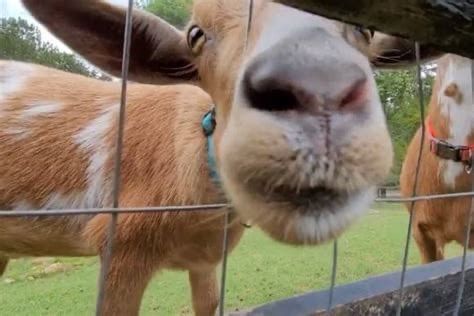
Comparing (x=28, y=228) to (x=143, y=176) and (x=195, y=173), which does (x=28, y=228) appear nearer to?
(x=143, y=176)

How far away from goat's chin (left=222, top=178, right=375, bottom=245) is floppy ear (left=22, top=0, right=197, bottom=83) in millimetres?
979

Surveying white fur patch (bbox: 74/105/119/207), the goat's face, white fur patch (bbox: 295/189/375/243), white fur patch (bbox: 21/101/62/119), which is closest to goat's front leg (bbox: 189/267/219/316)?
white fur patch (bbox: 74/105/119/207)

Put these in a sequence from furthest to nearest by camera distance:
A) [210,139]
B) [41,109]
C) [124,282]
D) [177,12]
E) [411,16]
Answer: [41,109]
[177,12]
[124,282]
[210,139]
[411,16]

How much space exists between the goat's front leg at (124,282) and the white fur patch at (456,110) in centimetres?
190

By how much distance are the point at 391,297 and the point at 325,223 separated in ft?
3.19

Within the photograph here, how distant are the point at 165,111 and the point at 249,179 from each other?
180cm

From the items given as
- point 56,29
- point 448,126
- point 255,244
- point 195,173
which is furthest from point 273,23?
point 255,244

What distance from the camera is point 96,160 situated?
2836 mm

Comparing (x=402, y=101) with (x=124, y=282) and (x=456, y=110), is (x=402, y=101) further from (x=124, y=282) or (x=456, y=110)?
(x=124, y=282)

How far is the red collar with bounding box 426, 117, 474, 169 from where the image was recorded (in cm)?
334

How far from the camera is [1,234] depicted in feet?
9.73

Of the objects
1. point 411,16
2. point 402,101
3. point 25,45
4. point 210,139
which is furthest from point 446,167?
point 25,45

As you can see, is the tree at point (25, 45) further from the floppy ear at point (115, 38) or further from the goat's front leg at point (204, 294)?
the floppy ear at point (115, 38)

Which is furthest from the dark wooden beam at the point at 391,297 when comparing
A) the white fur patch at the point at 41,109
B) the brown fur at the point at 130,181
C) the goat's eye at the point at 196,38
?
the white fur patch at the point at 41,109
